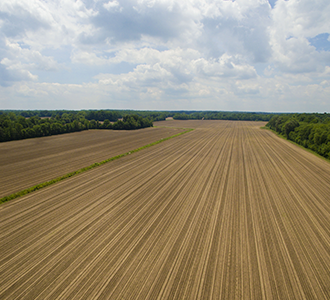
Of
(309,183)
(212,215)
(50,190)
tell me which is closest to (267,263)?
(212,215)

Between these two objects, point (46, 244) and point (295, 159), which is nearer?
point (46, 244)

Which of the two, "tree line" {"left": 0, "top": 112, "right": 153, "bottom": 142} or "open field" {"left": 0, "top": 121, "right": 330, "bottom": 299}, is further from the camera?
"tree line" {"left": 0, "top": 112, "right": 153, "bottom": 142}

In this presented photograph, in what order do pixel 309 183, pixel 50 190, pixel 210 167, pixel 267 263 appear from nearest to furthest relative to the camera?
pixel 267 263 < pixel 50 190 < pixel 309 183 < pixel 210 167

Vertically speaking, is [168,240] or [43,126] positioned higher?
[43,126]

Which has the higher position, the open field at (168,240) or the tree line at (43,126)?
the tree line at (43,126)

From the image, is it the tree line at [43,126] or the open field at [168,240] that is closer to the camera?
the open field at [168,240]

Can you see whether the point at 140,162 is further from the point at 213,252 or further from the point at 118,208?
the point at 213,252

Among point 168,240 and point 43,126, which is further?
point 43,126

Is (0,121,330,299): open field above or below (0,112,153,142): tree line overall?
below
